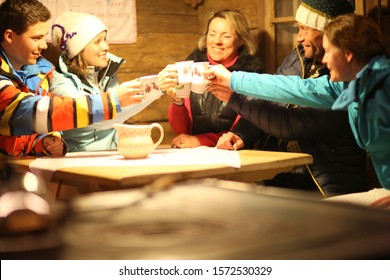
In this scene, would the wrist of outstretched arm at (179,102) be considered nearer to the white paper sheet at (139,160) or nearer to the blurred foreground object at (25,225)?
the white paper sheet at (139,160)

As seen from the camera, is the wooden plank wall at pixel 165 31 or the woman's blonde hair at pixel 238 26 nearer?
the woman's blonde hair at pixel 238 26

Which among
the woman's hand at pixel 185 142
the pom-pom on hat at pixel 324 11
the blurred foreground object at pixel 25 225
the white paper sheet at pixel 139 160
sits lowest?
the woman's hand at pixel 185 142

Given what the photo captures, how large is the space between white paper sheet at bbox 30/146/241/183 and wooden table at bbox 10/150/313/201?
0.03m

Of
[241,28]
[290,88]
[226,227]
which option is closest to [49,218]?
[226,227]

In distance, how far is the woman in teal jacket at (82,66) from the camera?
168cm

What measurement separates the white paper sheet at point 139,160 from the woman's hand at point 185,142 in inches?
5.2

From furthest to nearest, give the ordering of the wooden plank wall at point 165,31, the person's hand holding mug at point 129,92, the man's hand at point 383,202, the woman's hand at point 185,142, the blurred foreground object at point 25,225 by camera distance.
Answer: the wooden plank wall at point 165,31 → the woman's hand at point 185,142 → the person's hand holding mug at point 129,92 → the man's hand at point 383,202 → the blurred foreground object at point 25,225

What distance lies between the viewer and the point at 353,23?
3.72ft

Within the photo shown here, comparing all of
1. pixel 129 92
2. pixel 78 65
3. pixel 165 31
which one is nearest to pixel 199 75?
pixel 129 92

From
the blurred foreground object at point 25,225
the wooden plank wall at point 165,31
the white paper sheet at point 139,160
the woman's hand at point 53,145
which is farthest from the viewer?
the wooden plank wall at point 165,31

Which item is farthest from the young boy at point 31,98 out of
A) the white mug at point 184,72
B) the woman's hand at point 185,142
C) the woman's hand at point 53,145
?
the woman's hand at point 185,142

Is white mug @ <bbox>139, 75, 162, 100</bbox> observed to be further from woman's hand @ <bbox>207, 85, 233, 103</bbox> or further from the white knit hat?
the white knit hat

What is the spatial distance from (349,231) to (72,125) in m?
0.79

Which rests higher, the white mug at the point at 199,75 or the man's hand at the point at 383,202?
the white mug at the point at 199,75
